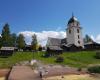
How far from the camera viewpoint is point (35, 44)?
105312mm

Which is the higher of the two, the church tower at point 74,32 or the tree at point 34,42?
the church tower at point 74,32

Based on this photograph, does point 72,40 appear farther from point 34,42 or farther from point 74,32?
point 34,42

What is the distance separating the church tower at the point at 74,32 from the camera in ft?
390

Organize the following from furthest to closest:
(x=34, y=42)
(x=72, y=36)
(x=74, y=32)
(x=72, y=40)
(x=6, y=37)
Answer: (x=74, y=32)
(x=72, y=36)
(x=72, y=40)
(x=34, y=42)
(x=6, y=37)

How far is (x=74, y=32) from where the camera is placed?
395ft

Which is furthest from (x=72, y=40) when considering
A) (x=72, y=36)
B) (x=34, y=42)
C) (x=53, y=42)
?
(x=34, y=42)

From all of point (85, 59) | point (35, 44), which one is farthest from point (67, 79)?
point (35, 44)

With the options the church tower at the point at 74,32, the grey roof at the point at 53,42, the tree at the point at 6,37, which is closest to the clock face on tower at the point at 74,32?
the church tower at the point at 74,32

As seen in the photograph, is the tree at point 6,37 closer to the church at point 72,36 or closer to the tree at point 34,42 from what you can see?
the tree at point 34,42

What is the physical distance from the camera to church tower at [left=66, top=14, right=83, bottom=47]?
119000 mm

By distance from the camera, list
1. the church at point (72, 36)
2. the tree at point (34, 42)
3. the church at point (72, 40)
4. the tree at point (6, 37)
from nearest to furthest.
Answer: the tree at point (6, 37)
the tree at point (34, 42)
the church at point (72, 40)
the church at point (72, 36)

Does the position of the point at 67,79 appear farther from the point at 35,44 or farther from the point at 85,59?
the point at 35,44

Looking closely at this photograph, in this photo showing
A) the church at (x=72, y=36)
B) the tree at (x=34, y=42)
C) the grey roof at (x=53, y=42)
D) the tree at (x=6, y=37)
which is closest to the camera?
the tree at (x=6, y=37)

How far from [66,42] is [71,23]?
11.3 metres
